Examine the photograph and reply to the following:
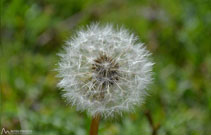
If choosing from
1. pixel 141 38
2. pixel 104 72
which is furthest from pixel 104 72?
pixel 141 38

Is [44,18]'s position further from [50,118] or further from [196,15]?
[196,15]

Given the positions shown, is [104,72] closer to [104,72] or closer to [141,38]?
[104,72]

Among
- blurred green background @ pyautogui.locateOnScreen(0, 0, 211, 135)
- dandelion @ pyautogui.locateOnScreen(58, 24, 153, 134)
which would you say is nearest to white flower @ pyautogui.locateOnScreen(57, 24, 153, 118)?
dandelion @ pyautogui.locateOnScreen(58, 24, 153, 134)

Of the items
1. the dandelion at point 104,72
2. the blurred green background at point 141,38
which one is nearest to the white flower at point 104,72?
the dandelion at point 104,72

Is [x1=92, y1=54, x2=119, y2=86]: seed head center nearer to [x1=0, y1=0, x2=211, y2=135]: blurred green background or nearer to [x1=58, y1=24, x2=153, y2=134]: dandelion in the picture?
[x1=58, y1=24, x2=153, y2=134]: dandelion

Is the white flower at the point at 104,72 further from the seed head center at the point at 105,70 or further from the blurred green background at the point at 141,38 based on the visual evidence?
the blurred green background at the point at 141,38
